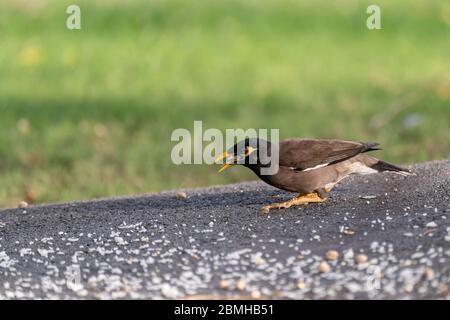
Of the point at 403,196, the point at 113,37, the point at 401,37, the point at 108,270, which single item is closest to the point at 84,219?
the point at 108,270

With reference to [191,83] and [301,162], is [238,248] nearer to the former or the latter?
[301,162]

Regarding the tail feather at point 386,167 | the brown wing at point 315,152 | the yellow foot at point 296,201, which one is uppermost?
the brown wing at point 315,152

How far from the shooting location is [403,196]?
6.21m

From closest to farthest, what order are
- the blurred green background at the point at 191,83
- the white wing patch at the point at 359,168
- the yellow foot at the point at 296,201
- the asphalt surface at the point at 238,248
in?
the asphalt surface at the point at 238,248, the yellow foot at the point at 296,201, the white wing patch at the point at 359,168, the blurred green background at the point at 191,83

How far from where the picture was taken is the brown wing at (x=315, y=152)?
6.12m

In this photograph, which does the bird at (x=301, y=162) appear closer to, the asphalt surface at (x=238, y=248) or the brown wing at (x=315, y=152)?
the brown wing at (x=315, y=152)

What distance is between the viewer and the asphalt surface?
4.70 metres

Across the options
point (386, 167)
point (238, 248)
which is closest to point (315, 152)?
point (386, 167)

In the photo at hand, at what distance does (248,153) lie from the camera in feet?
20.0

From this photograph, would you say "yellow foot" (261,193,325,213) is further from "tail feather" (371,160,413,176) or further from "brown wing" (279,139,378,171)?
"tail feather" (371,160,413,176)

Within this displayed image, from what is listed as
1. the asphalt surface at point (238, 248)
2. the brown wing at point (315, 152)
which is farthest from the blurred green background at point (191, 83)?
the brown wing at point (315, 152)

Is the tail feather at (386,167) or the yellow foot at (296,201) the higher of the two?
the tail feather at (386,167)

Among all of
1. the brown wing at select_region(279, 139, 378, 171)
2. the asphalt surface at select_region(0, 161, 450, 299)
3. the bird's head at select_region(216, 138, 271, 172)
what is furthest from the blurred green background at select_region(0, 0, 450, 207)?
the brown wing at select_region(279, 139, 378, 171)
